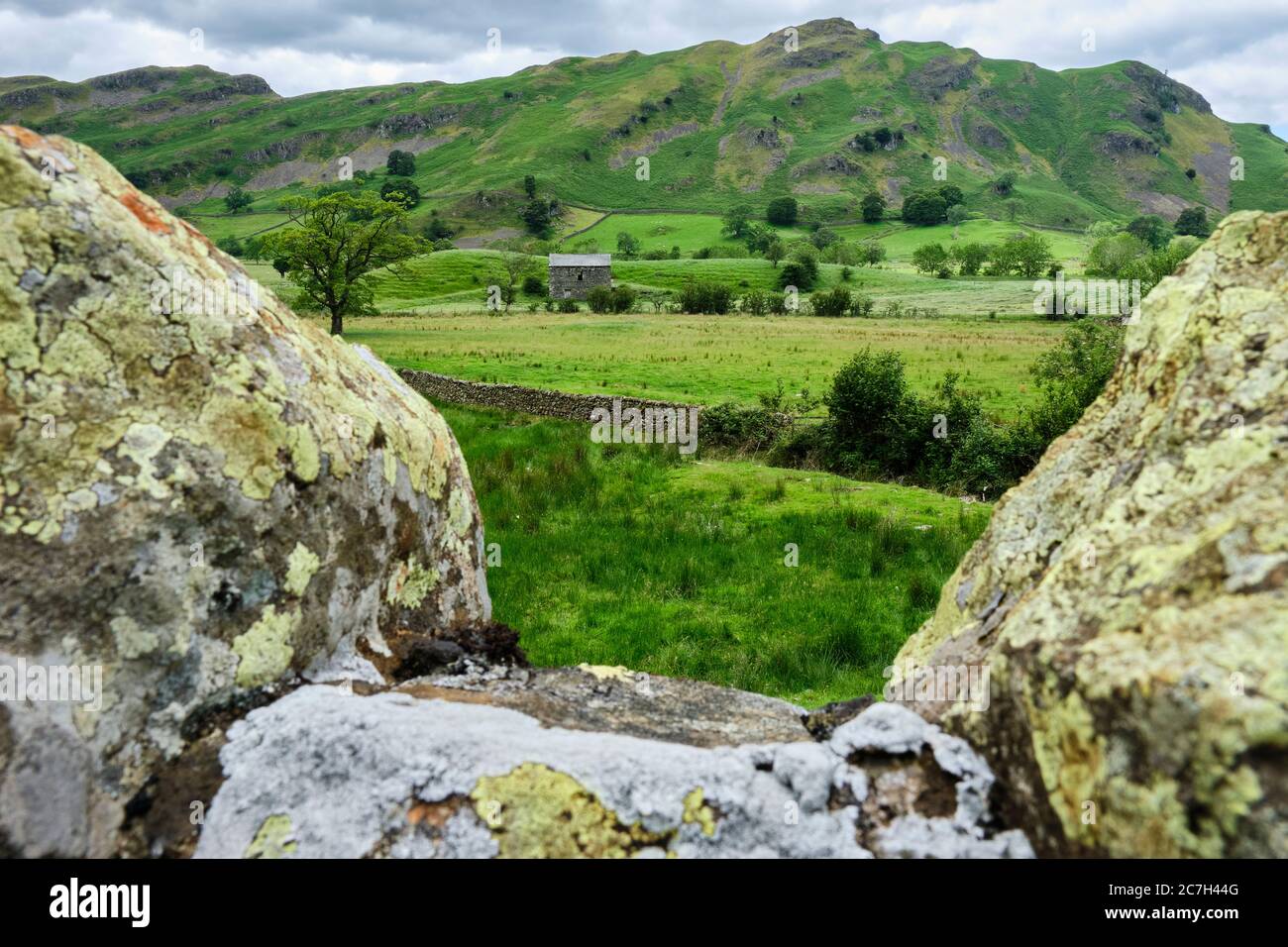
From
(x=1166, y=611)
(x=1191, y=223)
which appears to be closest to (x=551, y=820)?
(x=1166, y=611)

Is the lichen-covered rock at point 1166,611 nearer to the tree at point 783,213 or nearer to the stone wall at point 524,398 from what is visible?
the stone wall at point 524,398

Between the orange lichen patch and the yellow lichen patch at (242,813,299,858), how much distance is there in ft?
10.2

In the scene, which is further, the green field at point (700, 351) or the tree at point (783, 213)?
the tree at point (783, 213)

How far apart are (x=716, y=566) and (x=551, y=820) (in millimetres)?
8974

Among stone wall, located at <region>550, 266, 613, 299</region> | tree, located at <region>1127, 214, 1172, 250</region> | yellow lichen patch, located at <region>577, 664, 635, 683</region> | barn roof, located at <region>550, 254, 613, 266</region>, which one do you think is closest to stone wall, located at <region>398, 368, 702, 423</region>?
yellow lichen patch, located at <region>577, 664, 635, 683</region>

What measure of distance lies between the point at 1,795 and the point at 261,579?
4.40 ft

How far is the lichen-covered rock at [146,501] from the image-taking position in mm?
2865

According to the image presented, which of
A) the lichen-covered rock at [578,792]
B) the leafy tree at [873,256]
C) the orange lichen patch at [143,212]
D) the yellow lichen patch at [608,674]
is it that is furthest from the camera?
the leafy tree at [873,256]

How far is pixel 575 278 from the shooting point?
115 metres

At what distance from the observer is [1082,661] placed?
96.2 inches

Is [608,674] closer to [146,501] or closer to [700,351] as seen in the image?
[146,501]

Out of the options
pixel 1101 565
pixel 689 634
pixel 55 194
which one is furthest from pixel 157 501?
pixel 689 634

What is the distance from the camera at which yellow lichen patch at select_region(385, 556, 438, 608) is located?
473 cm

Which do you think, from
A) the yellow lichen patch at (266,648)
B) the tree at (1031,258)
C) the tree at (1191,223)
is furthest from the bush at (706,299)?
the tree at (1191,223)
